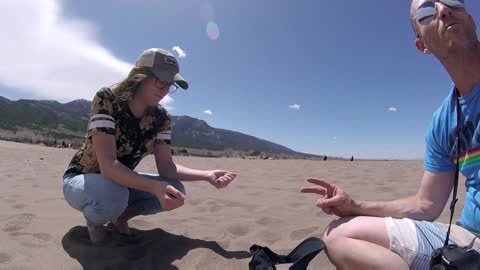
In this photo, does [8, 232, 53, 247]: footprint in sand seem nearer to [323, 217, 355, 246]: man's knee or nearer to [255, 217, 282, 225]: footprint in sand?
[255, 217, 282, 225]: footprint in sand

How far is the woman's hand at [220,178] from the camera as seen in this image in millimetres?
2570

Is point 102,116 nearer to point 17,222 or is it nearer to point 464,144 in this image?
point 17,222

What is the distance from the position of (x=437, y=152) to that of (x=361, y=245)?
0.73 metres

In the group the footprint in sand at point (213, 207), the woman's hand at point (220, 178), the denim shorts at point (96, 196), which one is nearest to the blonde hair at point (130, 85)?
the denim shorts at point (96, 196)

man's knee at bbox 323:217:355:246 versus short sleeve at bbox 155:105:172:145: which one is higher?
short sleeve at bbox 155:105:172:145

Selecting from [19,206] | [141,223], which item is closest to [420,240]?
[141,223]

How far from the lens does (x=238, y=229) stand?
10.3 ft

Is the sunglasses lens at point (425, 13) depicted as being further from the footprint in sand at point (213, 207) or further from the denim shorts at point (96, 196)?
the footprint in sand at point (213, 207)

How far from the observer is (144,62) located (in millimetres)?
2562

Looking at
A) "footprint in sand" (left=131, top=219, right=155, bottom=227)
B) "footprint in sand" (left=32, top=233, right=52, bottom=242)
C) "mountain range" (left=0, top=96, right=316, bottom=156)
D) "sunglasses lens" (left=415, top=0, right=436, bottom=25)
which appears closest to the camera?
"sunglasses lens" (left=415, top=0, right=436, bottom=25)

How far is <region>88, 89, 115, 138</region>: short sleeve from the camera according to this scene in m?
2.40

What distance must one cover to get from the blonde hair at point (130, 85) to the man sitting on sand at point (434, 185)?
1.58 m

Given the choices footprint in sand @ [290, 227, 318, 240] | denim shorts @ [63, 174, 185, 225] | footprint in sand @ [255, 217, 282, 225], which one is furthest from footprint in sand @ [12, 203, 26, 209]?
footprint in sand @ [290, 227, 318, 240]

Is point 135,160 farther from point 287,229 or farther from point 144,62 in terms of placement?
point 287,229
